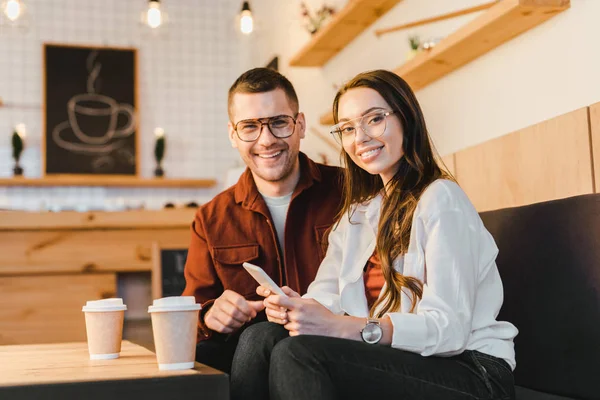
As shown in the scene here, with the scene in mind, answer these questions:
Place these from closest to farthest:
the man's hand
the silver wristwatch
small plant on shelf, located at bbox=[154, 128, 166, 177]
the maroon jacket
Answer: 1. the silver wristwatch
2. the man's hand
3. the maroon jacket
4. small plant on shelf, located at bbox=[154, 128, 166, 177]

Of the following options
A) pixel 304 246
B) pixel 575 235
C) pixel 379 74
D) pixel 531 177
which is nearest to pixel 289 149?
pixel 304 246

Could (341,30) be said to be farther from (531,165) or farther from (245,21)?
(531,165)

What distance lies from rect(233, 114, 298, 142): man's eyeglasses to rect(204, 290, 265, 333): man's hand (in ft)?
1.77

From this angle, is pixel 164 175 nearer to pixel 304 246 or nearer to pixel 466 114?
pixel 466 114

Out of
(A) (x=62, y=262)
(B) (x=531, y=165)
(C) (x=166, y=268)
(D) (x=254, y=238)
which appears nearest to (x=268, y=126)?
(D) (x=254, y=238)

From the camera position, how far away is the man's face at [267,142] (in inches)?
86.4

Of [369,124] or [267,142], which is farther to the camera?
[267,142]

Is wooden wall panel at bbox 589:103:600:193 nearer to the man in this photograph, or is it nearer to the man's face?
the man

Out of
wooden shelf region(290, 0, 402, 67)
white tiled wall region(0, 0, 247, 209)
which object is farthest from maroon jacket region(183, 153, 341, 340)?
white tiled wall region(0, 0, 247, 209)

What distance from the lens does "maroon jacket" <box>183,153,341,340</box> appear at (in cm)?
216

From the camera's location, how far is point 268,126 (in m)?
2.20

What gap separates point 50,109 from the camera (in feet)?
18.1

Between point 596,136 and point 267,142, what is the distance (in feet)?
2.88

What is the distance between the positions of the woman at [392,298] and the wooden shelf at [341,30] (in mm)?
1644
